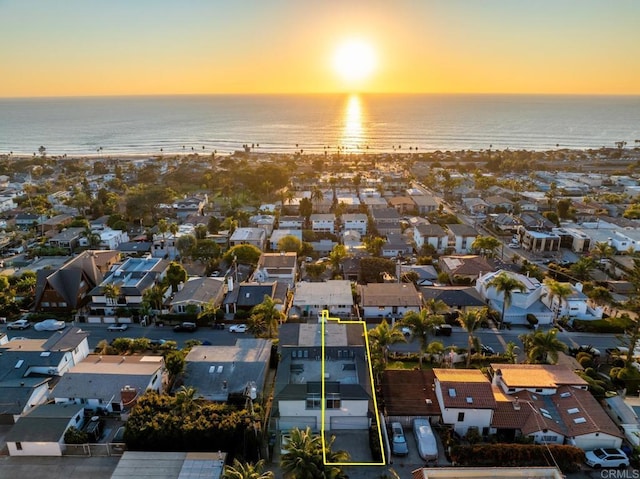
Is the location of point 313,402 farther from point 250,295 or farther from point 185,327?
point 250,295

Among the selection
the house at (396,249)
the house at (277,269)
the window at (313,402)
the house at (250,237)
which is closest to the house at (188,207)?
the house at (250,237)

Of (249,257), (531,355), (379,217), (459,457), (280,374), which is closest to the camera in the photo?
(459,457)

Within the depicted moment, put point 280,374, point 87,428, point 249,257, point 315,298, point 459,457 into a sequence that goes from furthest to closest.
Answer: point 249,257 → point 315,298 → point 280,374 → point 87,428 → point 459,457

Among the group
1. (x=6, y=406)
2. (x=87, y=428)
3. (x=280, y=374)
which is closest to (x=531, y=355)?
(x=280, y=374)

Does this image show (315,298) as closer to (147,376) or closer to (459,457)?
(147,376)

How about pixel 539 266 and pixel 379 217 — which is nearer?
pixel 539 266

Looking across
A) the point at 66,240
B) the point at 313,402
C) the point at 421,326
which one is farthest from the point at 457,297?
the point at 66,240

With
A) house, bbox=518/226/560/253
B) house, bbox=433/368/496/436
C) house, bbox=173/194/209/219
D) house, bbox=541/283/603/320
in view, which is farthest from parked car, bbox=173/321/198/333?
house, bbox=518/226/560/253
